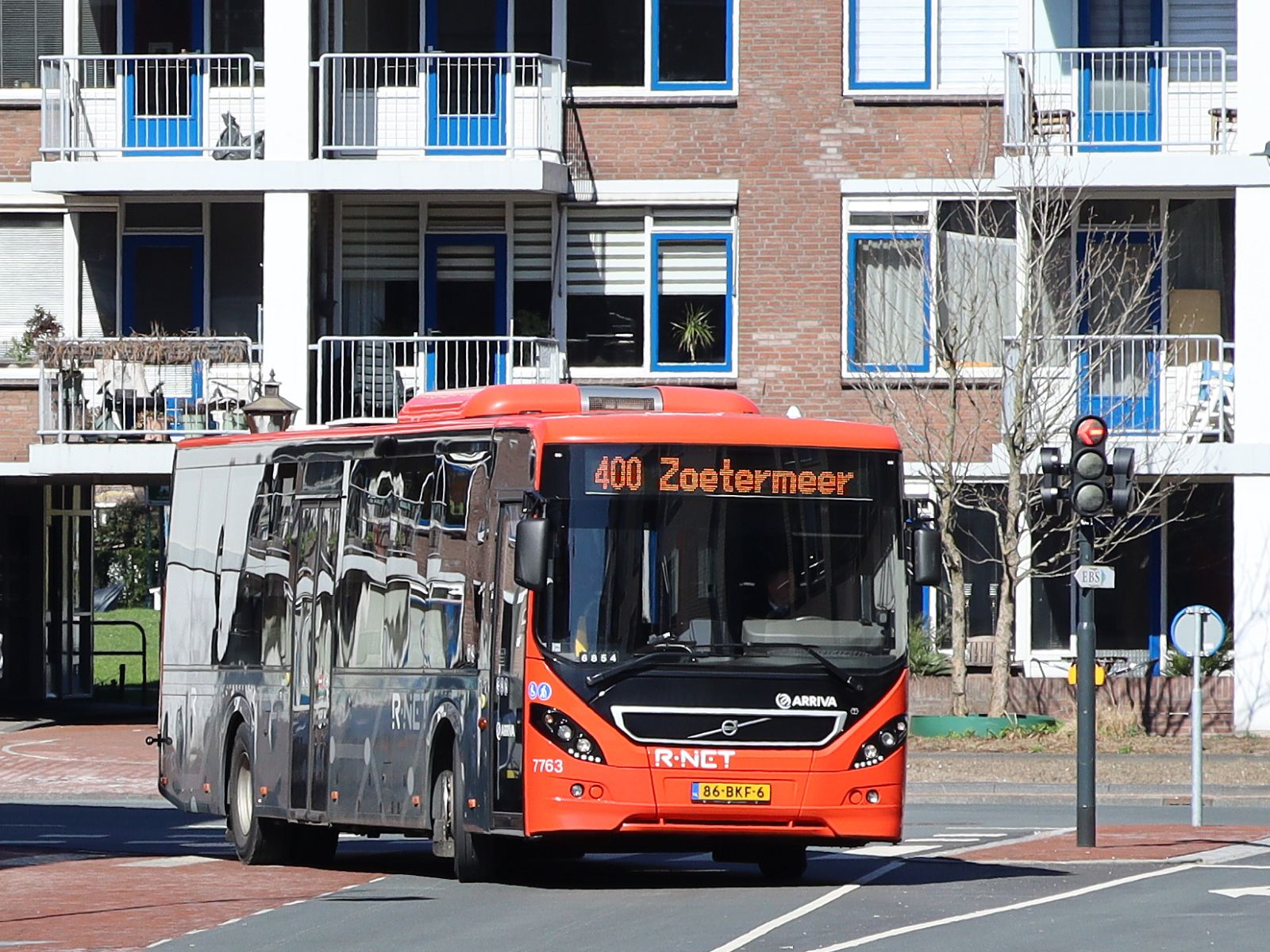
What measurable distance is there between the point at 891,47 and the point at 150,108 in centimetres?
968

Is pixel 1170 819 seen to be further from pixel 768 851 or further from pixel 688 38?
pixel 688 38

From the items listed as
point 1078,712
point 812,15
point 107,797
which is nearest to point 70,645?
point 107,797

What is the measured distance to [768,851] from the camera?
16078mm

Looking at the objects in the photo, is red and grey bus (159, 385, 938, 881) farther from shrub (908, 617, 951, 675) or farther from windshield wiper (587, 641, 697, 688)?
shrub (908, 617, 951, 675)

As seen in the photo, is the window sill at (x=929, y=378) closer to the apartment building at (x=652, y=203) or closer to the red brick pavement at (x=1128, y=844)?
the apartment building at (x=652, y=203)

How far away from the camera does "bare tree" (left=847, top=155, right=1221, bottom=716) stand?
28734mm

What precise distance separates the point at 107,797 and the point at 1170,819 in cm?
1093

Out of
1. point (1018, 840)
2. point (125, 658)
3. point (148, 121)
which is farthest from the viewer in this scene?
point (125, 658)

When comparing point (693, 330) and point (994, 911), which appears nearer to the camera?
point (994, 911)

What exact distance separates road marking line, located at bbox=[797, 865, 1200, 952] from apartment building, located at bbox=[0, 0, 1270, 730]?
1451cm

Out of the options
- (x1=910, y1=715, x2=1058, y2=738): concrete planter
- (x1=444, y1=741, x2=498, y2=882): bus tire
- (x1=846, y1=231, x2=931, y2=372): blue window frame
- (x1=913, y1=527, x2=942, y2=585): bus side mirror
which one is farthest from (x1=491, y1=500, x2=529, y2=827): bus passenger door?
(x1=846, y1=231, x2=931, y2=372): blue window frame

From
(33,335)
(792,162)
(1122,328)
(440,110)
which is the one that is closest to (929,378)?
(1122,328)

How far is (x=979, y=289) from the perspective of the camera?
102 feet

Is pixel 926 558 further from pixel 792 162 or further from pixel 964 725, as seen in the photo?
pixel 792 162
